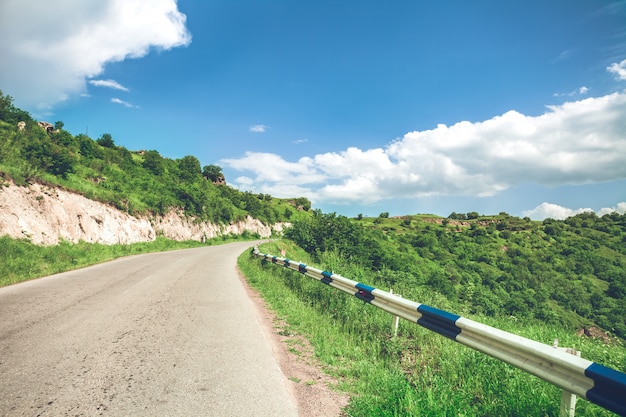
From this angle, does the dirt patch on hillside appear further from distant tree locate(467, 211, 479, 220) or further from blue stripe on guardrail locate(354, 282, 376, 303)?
distant tree locate(467, 211, 479, 220)

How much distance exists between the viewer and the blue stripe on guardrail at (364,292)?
244 inches

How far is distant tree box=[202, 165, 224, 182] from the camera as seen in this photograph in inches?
3632

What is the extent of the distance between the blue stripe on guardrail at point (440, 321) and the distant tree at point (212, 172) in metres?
92.8

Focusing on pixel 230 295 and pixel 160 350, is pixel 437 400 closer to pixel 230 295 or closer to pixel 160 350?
pixel 160 350

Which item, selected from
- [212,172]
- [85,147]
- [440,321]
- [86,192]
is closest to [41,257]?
[86,192]

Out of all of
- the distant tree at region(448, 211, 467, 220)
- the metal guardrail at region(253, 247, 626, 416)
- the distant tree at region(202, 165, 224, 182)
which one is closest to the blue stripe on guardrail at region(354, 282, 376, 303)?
the metal guardrail at region(253, 247, 626, 416)

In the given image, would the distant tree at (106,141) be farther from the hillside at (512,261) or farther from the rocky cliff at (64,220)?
the hillside at (512,261)

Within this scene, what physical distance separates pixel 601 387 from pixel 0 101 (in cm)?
4250

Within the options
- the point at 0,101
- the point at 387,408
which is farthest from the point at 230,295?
the point at 0,101

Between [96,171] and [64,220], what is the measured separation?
41.1 ft

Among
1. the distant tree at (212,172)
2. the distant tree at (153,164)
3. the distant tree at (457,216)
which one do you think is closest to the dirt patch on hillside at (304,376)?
the distant tree at (153,164)

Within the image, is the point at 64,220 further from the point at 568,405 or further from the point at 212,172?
the point at 212,172

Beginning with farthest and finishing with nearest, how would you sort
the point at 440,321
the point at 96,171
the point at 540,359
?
1. the point at 96,171
2. the point at 440,321
3. the point at 540,359

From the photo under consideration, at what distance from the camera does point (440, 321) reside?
4.14m
